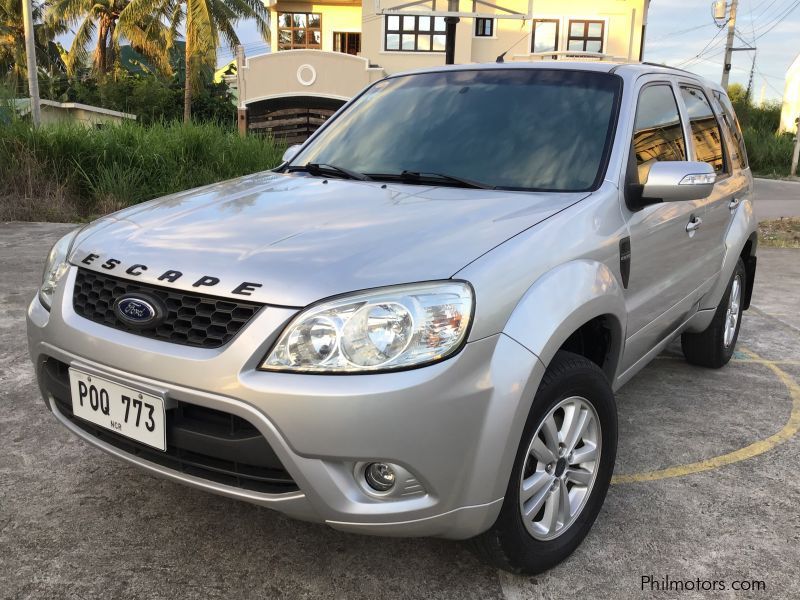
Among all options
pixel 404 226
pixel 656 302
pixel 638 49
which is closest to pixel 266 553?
pixel 404 226

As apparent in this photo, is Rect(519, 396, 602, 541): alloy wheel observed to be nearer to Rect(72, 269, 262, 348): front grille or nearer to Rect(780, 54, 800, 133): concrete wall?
Rect(72, 269, 262, 348): front grille


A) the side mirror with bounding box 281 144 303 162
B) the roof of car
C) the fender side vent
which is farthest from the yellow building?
the fender side vent

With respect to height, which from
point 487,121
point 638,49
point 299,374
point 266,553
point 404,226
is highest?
point 638,49

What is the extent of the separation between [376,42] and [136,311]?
81.1 ft

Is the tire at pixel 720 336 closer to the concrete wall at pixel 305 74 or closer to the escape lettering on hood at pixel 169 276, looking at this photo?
the escape lettering on hood at pixel 169 276

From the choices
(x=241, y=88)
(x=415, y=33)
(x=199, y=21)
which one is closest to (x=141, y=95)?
(x=199, y=21)

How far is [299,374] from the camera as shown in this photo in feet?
5.79

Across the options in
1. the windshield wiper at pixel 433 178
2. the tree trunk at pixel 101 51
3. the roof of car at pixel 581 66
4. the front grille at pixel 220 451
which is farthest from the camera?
the tree trunk at pixel 101 51

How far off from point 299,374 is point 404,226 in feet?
2.02

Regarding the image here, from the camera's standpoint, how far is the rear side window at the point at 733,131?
407cm

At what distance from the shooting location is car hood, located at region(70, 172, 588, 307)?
186cm

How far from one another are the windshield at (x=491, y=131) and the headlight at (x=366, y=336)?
986 millimetres

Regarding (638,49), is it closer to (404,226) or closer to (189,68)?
(189,68)
